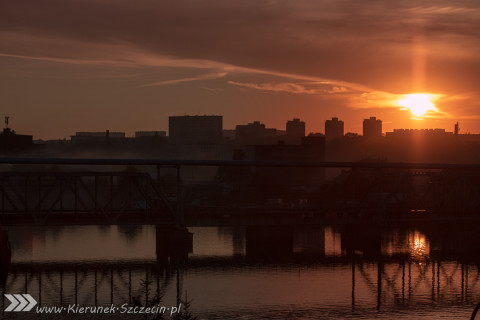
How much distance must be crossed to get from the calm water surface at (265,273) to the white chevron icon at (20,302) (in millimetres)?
709

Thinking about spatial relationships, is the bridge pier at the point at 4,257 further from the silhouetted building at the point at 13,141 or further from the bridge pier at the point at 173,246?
the silhouetted building at the point at 13,141

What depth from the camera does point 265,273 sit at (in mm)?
65812

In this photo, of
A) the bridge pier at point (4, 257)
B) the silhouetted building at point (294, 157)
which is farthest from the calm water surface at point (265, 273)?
the silhouetted building at point (294, 157)

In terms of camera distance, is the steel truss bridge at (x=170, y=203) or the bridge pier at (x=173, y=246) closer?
the bridge pier at (x=173, y=246)

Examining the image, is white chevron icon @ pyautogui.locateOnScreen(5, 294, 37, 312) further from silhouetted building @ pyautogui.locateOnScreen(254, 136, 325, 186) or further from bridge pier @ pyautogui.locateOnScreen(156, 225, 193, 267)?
silhouetted building @ pyautogui.locateOnScreen(254, 136, 325, 186)

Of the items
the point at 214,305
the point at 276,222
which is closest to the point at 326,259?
the point at 276,222

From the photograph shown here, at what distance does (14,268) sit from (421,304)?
109ft

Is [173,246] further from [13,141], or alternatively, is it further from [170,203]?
[13,141]

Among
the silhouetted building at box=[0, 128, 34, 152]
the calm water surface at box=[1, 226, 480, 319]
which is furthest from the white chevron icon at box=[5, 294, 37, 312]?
the silhouetted building at box=[0, 128, 34, 152]

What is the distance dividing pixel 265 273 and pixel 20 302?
21.5 metres

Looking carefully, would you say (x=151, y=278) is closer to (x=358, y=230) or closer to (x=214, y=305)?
(x=214, y=305)

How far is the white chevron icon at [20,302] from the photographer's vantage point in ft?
163

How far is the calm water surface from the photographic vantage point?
173 feet

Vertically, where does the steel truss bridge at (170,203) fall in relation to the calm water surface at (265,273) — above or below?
above
